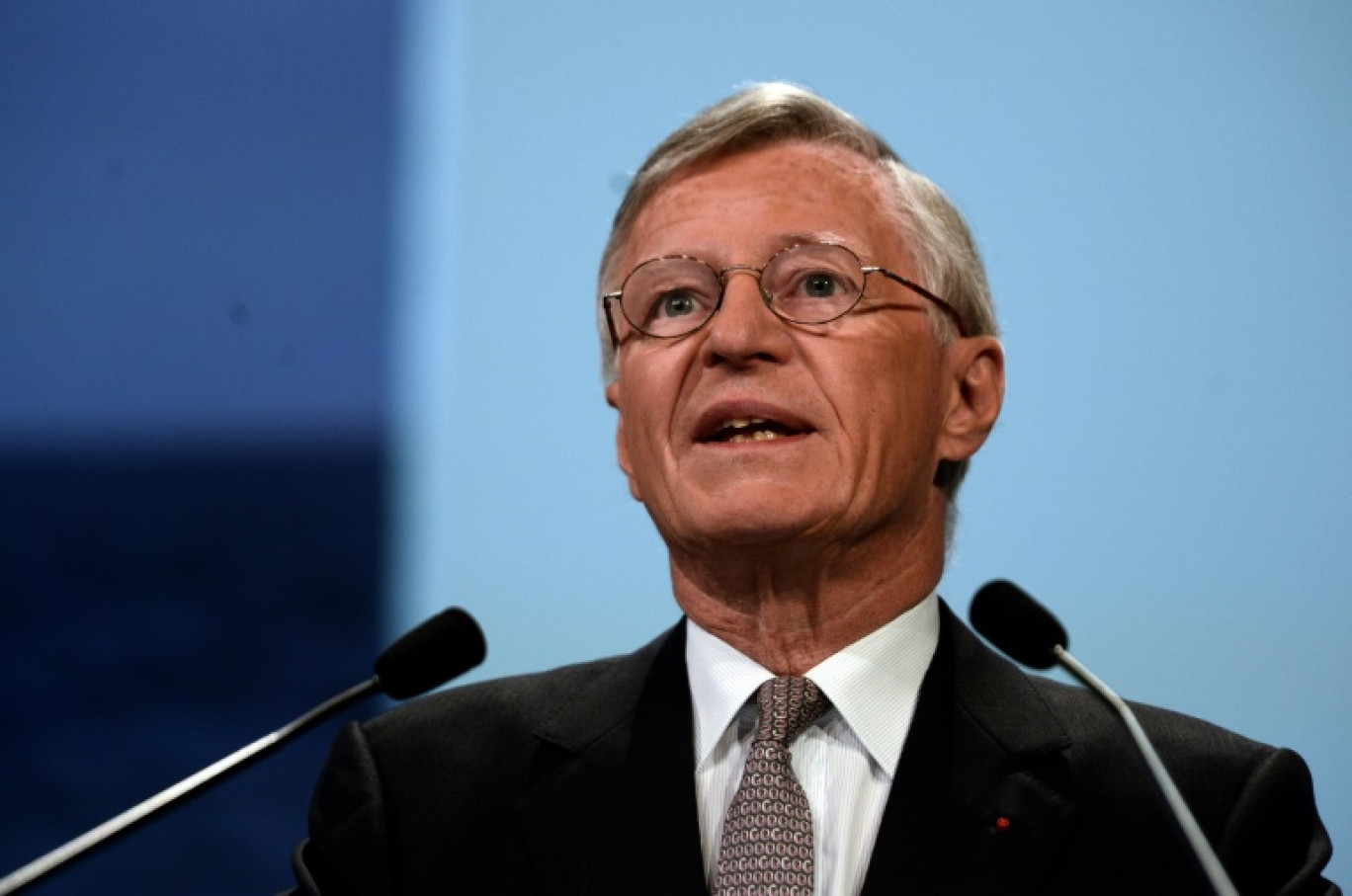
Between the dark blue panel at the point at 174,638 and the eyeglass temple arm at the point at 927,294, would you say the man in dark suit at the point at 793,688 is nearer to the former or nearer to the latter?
the eyeglass temple arm at the point at 927,294

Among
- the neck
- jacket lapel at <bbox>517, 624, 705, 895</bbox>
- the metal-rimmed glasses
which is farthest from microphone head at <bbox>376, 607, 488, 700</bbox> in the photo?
the metal-rimmed glasses

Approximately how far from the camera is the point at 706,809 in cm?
150

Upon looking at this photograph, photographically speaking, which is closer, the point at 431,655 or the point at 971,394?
the point at 431,655

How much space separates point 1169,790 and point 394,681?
0.68m

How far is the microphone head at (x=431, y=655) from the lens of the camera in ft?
4.56

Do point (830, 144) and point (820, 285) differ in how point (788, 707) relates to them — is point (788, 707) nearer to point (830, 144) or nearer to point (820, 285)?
point (820, 285)

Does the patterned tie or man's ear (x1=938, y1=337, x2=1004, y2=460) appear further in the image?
man's ear (x1=938, y1=337, x2=1004, y2=460)

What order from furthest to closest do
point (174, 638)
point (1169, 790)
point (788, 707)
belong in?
point (174, 638), point (788, 707), point (1169, 790)

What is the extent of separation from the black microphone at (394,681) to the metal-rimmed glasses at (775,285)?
387 millimetres

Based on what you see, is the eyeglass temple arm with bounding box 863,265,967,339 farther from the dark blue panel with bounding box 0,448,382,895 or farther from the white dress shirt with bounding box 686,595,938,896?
the dark blue panel with bounding box 0,448,382,895

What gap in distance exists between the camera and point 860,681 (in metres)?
1.53

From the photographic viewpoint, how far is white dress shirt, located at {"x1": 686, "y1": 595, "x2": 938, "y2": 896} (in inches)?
56.7

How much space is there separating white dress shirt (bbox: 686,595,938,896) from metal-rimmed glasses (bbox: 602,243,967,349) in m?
0.33

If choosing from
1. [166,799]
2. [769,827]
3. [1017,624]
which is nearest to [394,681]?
[166,799]
